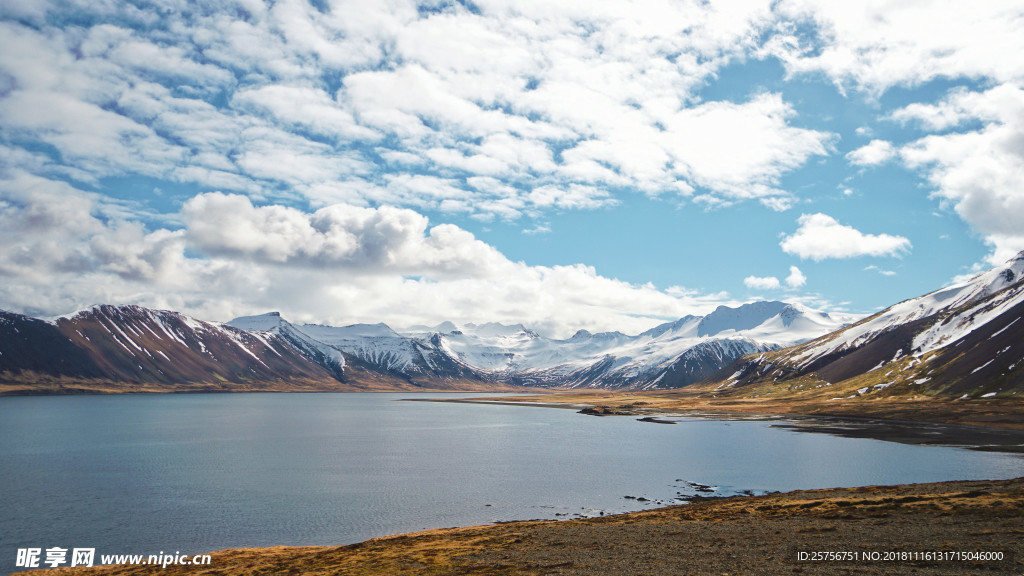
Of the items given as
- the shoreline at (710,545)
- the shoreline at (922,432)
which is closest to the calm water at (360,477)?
the shoreline at (922,432)

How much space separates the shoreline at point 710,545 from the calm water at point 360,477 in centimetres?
1362

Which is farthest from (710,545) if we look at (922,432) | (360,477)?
(922,432)

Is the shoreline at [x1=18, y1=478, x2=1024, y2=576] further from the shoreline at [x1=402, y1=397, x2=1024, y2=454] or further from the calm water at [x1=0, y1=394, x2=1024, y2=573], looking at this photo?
the shoreline at [x1=402, y1=397, x2=1024, y2=454]

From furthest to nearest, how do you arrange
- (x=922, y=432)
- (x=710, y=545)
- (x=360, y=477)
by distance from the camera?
(x=922, y=432), (x=360, y=477), (x=710, y=545)

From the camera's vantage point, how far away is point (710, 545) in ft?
142

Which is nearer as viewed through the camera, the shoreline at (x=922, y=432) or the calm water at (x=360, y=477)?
Answer: the calm water at (x=360, y=477)

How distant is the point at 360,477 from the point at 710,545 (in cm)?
7137

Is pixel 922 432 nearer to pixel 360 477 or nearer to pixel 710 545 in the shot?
pixel 710 545

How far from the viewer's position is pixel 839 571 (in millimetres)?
33375

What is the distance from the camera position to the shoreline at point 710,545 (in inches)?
1421

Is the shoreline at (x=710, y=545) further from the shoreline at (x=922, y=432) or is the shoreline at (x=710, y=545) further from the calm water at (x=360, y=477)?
the shoreline at (x=922, y=432)

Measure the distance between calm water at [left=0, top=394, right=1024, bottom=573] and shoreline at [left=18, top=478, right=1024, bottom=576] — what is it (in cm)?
1362

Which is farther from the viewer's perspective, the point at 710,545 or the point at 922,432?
the point at 922,432

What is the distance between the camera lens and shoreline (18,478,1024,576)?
118ft
